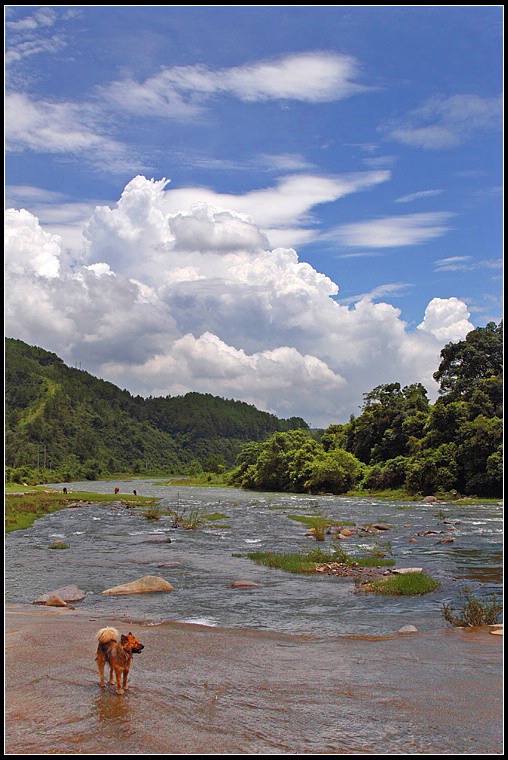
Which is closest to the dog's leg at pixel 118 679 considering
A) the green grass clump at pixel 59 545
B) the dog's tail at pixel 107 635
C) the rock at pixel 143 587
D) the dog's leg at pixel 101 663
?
the dog's leg at pixel 101 663

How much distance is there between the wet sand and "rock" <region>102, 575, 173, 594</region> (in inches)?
203

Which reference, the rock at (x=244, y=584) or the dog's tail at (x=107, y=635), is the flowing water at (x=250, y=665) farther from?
the dog's tail at (x=107, y=635)

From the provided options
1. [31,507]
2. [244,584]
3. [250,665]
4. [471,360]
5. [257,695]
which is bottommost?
[31,507]

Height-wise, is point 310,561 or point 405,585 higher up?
point 405,585

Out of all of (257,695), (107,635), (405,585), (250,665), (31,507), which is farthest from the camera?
(31,507)

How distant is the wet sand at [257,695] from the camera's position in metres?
7.23

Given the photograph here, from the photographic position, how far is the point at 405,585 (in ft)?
60.0

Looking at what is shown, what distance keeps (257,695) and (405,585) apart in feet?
33.9

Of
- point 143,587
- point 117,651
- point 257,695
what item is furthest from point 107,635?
point 143,587

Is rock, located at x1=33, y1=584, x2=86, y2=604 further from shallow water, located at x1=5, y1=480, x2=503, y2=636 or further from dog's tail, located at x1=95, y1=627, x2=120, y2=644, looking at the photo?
dog's tail, located at x1=95, y1=627, x2=120, y2=644

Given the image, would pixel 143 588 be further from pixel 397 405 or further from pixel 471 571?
pixel 397 405

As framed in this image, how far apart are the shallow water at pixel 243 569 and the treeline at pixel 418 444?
57.0 feet

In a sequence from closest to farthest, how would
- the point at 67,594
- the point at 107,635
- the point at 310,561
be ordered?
the point at 107,635 → the point at 67,594 → the point at 310,561

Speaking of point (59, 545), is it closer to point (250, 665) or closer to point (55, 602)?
point (55, 602)
